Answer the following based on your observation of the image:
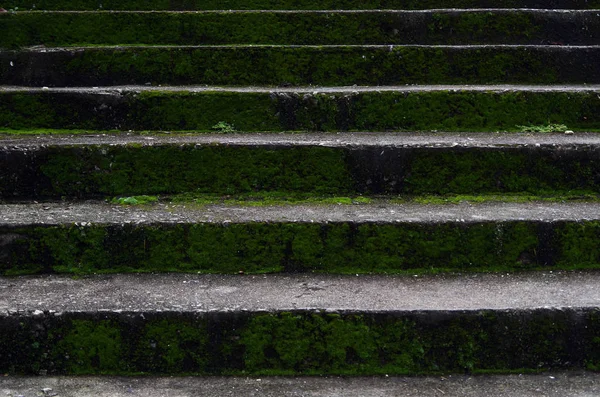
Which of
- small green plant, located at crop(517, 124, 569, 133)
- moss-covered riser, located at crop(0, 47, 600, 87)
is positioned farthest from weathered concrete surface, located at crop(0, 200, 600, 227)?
moss-covered riser, located at crop(0, 47, 600, 87)

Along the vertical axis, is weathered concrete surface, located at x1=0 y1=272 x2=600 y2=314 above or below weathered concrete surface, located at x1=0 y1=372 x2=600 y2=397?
above

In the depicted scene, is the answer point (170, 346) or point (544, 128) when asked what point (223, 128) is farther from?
point (544, 128)

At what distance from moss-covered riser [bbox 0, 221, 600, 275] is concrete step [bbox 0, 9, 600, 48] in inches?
102

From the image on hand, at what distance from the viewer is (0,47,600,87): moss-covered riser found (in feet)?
15.9

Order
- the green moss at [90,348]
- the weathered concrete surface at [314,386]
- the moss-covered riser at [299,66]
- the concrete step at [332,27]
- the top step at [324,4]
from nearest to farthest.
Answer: the weathered concrete surface at [314,386], the green moss at [90,348], the moss-covered riser at [299,66], the concrete step at [332,27], the top step at [324,4]

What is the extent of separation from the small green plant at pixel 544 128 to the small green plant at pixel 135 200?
2676 millimetres

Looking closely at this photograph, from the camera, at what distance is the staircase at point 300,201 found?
9.61 feet

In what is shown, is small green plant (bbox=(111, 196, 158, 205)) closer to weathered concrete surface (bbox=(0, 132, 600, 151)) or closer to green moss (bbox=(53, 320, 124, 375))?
weathered concrete surface (bbox=(0, 132, 600, 151))

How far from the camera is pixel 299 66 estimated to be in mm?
4906

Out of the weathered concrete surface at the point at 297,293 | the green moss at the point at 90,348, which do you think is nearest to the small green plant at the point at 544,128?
the weathered concrete surface at the point at 297,293

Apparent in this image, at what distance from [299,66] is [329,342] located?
2665 mm

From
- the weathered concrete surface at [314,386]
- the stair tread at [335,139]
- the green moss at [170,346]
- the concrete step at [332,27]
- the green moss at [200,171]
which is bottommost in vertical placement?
the weathered concrete surface at [314,386]

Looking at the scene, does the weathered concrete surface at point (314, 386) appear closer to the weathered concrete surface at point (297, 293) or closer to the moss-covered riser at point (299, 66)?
the weathered concrete surface at point (297, 293)

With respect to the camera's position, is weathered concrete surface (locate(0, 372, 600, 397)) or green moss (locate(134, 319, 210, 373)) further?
green moss (locate(134, 319, 210, 373))
